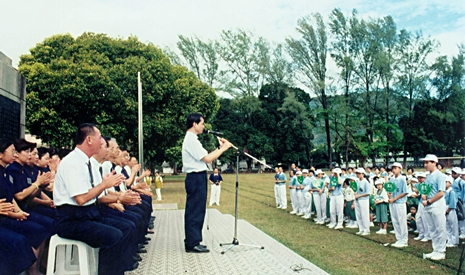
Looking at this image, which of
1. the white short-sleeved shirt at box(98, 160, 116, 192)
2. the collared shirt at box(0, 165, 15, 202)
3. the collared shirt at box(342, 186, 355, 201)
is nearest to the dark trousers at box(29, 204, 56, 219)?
the collared shirt at box(0, 165, 15, 202)

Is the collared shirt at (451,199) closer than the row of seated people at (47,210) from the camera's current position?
No

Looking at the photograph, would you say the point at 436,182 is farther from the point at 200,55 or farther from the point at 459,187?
the point at 200,55

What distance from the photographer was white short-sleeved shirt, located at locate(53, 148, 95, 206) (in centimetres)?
414

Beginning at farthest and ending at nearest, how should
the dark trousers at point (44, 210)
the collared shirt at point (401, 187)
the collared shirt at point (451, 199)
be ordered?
the collared shirt at point (401, 187), the collared shirt at point (451, 199), the dark trousers at point (44, 210)

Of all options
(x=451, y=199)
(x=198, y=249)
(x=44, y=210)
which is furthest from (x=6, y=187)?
(x=451, y=199)

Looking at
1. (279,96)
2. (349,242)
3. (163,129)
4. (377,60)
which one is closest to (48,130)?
(163,129)

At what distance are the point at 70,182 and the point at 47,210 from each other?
208 cm

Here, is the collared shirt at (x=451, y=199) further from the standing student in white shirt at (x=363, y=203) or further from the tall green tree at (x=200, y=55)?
the tall green tree at (x=200, y=55)

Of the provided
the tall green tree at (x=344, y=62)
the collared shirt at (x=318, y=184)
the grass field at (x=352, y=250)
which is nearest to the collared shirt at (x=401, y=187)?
the grass field at (x=352, y=250)

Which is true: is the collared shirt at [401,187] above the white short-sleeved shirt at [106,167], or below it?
below

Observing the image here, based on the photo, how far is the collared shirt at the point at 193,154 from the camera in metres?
Result: 6.25

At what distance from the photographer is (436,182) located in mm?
8156

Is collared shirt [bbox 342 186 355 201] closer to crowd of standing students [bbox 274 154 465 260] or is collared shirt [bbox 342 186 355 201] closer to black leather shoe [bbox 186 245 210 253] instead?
crowd of standing students [bbox 274 154 465 260]

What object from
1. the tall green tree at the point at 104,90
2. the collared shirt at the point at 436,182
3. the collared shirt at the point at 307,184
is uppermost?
the tall green tree at the point at 104,90
